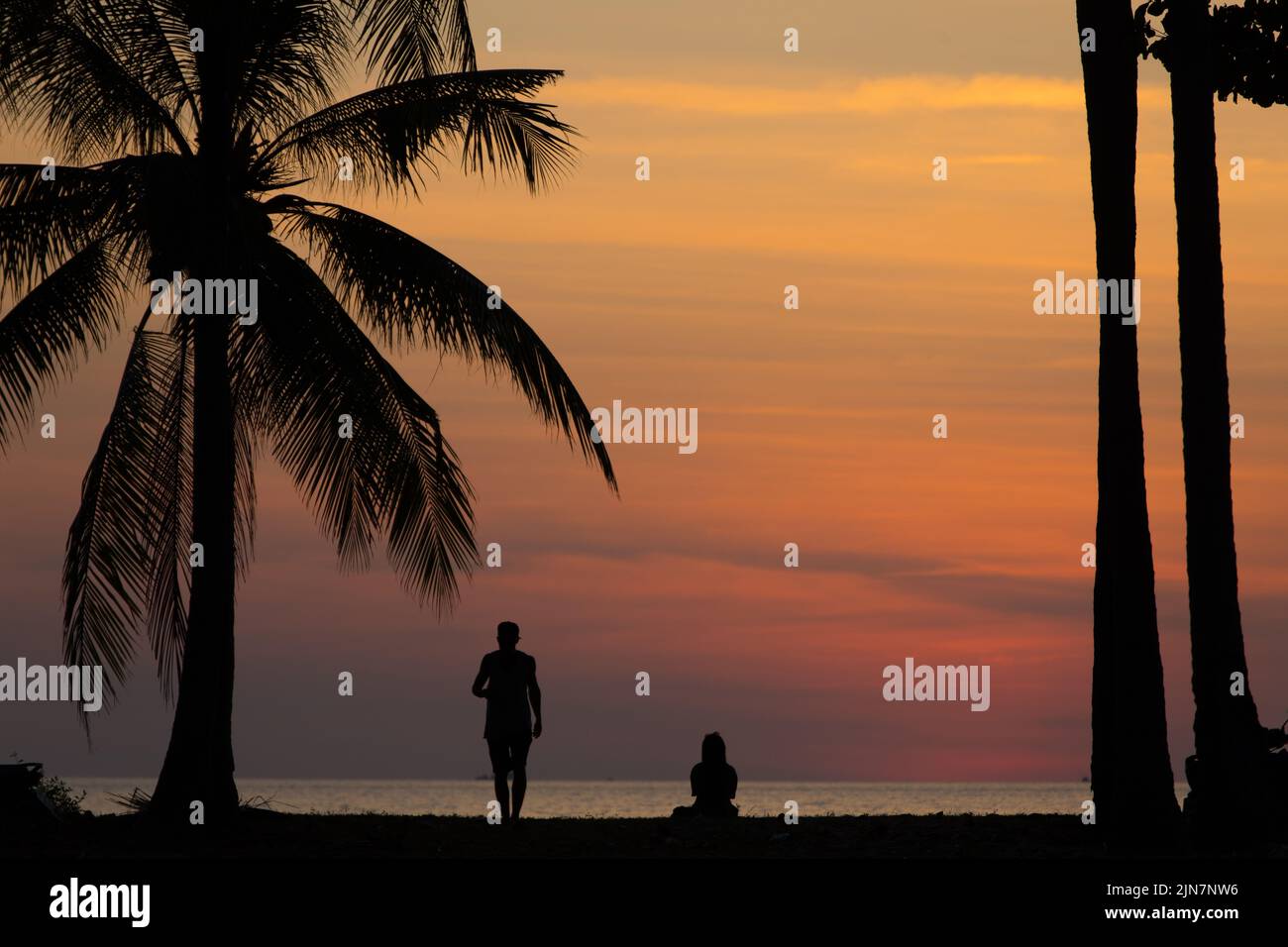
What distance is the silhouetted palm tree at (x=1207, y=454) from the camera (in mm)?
16109

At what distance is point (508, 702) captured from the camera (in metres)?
17.5

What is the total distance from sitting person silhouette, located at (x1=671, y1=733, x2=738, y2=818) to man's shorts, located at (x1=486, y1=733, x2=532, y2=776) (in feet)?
8.06

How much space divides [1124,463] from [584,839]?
6075 millimetres

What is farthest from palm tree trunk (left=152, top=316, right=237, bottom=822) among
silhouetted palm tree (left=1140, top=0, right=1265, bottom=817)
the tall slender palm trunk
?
silhouetted palm tree (left=1140, top=0, right=1265, bottom=817)

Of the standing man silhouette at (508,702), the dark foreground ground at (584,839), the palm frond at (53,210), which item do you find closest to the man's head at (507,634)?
the standing man silhouette at (508,702)

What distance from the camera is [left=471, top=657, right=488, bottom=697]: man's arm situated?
1762 centimetres

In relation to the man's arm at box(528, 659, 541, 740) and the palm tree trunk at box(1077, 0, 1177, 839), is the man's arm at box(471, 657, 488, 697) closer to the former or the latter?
the man's arm at box(528, 659, 541, 740)

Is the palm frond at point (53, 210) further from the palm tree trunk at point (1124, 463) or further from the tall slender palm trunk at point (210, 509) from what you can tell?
the palm tree trunk at point (1124, 463)

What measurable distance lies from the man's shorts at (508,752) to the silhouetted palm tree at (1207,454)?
6433 mm

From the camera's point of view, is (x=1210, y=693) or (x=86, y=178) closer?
(x=1210, y=693)
